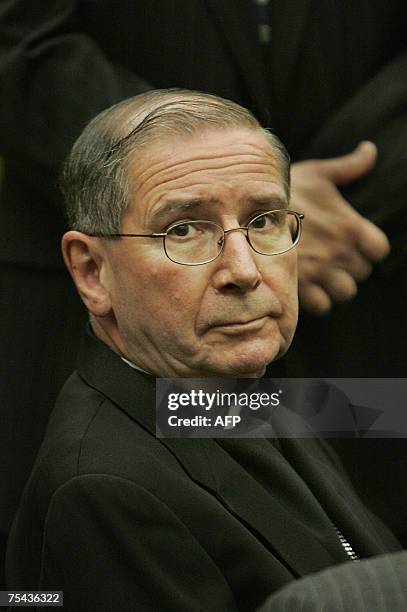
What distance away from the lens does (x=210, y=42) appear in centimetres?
199

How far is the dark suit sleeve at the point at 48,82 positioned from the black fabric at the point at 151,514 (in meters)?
0.45

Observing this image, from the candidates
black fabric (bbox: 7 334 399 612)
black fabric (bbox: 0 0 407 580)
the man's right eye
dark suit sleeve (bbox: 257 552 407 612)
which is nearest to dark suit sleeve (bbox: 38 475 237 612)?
black fabric (bbox: 7 334 399 612)

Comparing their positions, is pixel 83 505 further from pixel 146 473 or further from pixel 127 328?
pixel 127 328

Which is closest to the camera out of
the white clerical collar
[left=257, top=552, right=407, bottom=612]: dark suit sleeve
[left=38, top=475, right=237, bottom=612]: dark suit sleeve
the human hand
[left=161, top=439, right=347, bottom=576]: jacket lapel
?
[left=257, top=552, right=407, bottom=612]: dark suit sleeve

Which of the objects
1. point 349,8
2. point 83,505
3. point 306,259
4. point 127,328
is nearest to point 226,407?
point 127,328

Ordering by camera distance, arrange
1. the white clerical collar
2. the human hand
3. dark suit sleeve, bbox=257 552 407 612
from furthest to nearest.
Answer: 1. the human hand
2. the white clerical collar
3. dark suit sleeve, bbox=257 552 407 612

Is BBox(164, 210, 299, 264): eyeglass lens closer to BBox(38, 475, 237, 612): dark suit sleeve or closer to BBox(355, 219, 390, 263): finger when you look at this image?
BBox(38, 475, 237, 612): dark suit sleeve

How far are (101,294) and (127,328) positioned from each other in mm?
60

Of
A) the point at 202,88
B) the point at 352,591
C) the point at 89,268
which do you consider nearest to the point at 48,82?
the point at 202,88

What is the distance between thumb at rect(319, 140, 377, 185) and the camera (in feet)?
6.50

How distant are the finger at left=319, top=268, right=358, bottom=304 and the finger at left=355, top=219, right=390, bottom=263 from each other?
0.05 m

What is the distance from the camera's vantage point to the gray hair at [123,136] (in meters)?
1.53

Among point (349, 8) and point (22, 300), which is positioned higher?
point (349, 8)

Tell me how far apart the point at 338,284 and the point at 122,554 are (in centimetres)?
74
